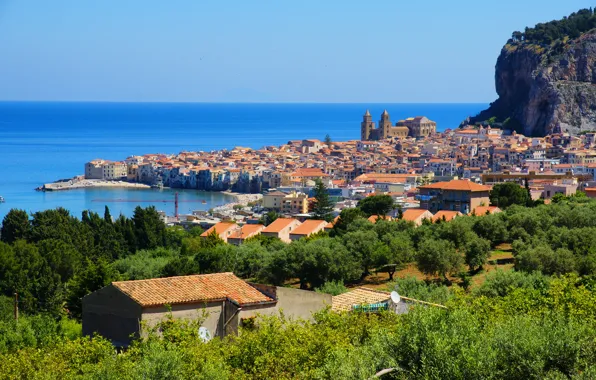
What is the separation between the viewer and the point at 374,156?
90.1 m

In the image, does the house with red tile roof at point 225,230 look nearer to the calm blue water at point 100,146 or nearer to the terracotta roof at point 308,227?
the terracotta roof at point 308,227

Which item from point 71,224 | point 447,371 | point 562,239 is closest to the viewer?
point 447,371

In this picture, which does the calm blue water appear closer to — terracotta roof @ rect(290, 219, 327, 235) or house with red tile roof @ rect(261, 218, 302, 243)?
house with red tile roof @ rect(261, 218, 302, 243)

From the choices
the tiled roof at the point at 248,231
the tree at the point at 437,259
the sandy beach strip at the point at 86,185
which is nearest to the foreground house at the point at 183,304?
the tree at the point at 437,259

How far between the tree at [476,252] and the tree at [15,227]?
1413cm

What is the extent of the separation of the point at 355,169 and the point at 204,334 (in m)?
71.1

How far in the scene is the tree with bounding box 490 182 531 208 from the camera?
3165 centimetres

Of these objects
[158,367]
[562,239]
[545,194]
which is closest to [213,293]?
[158,367]

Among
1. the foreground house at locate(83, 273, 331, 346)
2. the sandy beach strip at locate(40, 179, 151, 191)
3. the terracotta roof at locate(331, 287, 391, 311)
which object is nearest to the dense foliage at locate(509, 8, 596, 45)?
the sandy beach strip at locate(40, 179, 151, 191)

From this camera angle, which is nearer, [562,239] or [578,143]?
[562,239]

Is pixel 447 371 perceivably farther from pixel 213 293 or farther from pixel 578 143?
pixel 578 143

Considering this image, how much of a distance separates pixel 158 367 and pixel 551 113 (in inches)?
3201

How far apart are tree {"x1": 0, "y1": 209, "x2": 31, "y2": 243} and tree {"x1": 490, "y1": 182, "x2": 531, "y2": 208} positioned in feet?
49.2

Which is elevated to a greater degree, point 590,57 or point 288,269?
point 590,57
